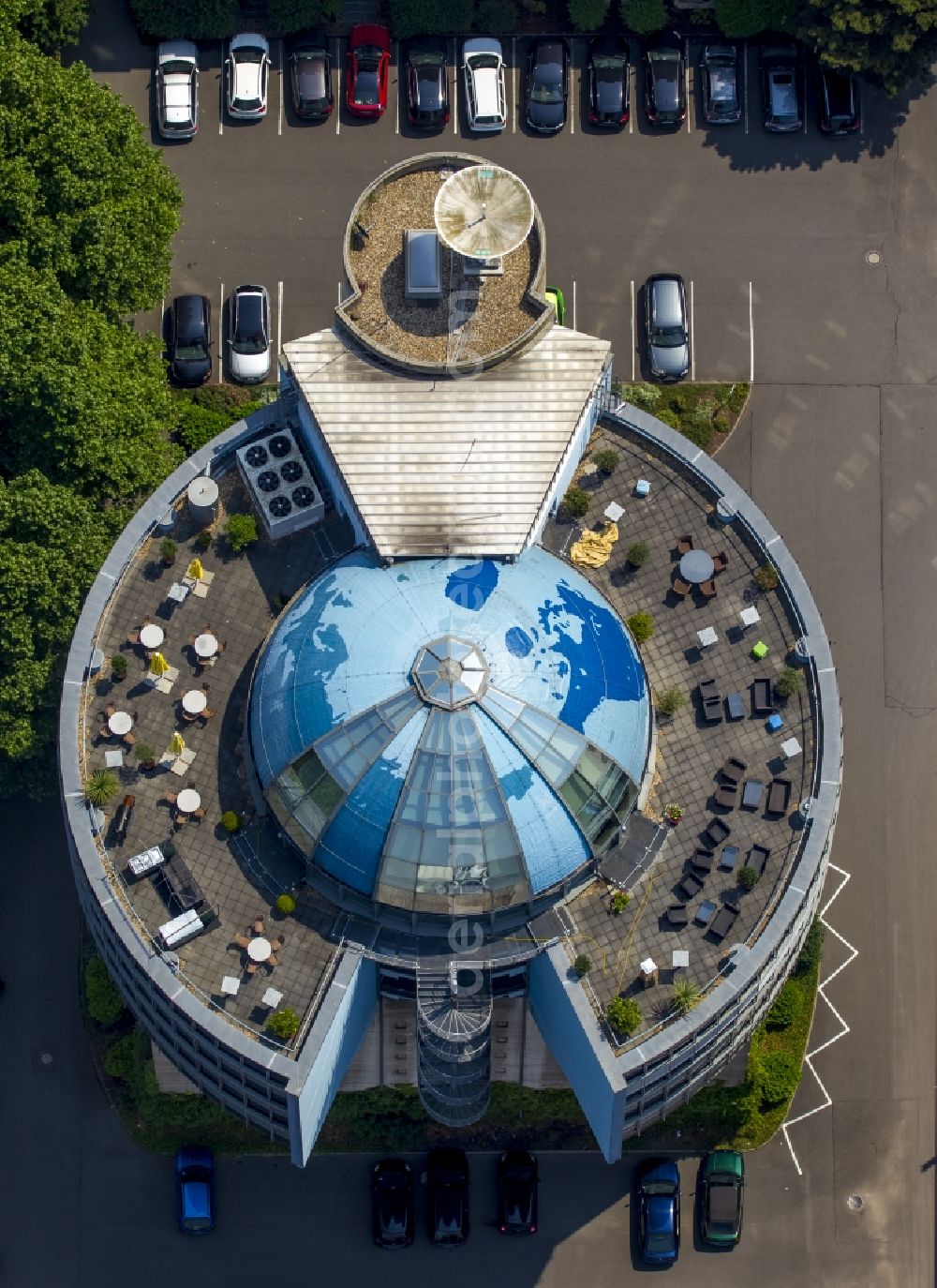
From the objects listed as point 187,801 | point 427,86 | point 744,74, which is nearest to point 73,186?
point 427,86

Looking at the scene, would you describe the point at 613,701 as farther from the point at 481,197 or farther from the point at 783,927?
the point at 481,197

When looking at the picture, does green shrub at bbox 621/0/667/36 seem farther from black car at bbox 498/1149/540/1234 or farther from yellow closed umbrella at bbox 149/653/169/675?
black car at bbox 498/1149/540/1234

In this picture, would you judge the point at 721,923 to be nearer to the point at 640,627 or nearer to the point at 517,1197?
the point at 640,627

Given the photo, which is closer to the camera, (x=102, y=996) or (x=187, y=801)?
(x=187, y=801)

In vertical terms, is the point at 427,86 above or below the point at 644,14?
below

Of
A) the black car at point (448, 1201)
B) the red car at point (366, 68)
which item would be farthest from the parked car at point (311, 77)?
the black car at point (448, 1201)

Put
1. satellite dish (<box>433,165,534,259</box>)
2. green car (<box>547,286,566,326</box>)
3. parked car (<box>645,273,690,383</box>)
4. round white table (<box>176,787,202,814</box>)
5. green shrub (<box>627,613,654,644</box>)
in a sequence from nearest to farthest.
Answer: round white table (<box>176,787,202,814</box>) < satellite dish (<box>433,165,534,259</box>) < green shrub (<box>627,613,654,644</box>) < parked car (<box>645,273,690,383</box>) < green car (<box>547,286,566,326</box>)

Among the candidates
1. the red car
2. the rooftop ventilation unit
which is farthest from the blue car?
the red car

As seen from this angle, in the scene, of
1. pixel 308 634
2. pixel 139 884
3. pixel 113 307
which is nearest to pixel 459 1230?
pixel 139 884
